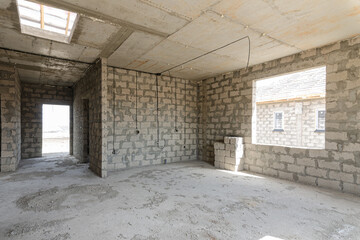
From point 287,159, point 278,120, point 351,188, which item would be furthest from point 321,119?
point 351,188

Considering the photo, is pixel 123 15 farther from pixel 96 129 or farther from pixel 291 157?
pixel 291 157

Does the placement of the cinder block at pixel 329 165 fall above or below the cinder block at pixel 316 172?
above

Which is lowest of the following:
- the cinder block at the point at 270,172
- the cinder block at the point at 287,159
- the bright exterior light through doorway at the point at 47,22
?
the cinder block at the point at 270,172

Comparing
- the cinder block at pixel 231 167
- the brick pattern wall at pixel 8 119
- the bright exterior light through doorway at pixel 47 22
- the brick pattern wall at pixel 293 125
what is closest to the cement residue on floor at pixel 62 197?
the brick pattern wall at pixel 8 119

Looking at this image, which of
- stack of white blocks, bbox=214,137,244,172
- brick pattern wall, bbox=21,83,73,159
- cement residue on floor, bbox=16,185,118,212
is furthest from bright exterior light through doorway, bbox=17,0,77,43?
brick pattern wall, bbox=21,83,73,159

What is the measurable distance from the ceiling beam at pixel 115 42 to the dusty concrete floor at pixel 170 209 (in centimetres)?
291

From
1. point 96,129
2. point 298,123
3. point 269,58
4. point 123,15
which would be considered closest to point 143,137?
point 96,129

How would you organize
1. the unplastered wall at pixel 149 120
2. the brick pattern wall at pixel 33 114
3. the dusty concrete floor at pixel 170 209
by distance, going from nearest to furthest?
the dusty concrete floor at pixel 170 209, the unplastered wall at pixel 149 120, the brick pattern wall at pixel 33 114

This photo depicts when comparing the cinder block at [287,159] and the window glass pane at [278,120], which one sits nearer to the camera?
the cinder block at [287,159]

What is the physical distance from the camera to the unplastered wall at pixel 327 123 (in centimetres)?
354

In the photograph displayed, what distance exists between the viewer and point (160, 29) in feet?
10.6

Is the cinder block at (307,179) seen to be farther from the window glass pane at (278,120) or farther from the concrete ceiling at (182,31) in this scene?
the window glass pane at (278,120)

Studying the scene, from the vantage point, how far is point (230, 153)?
17.8 feet

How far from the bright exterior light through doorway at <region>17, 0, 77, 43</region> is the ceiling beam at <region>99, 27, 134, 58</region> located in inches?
26.5
